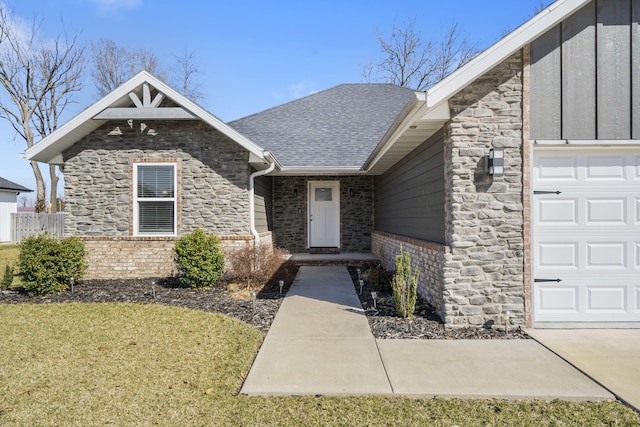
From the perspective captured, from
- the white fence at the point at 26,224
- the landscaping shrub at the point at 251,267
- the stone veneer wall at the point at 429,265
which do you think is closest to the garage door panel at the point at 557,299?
the stone veneer wall at the point at 429,265

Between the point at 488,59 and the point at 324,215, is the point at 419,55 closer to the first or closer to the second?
the point at 324,215

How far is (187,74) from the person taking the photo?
27.5 metres

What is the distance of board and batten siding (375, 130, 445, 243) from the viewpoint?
5.91 metres

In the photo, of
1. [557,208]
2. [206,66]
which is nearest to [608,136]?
[557,208]

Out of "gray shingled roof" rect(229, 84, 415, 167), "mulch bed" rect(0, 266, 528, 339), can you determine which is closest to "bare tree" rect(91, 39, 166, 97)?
"gray shingled roof" rect(229, 84, 415, 167)

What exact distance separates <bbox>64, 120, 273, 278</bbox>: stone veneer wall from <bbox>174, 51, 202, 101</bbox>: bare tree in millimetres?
19535

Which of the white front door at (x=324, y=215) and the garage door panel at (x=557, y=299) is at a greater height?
the white front door at (x=324, y=215)

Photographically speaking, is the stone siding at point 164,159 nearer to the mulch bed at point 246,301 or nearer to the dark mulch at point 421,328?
the mulch bed at point 246,301

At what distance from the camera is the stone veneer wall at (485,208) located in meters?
5.21

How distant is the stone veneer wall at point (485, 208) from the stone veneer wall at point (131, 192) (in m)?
5.18

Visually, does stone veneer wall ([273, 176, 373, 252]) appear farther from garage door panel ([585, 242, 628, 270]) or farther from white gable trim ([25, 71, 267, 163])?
garage door panel ([585, 242, 628, 270])

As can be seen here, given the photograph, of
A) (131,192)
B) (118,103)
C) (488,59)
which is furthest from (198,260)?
(488,59)

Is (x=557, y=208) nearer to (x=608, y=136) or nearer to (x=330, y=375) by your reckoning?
(x=608, y=136)

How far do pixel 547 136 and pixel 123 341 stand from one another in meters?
6.17
